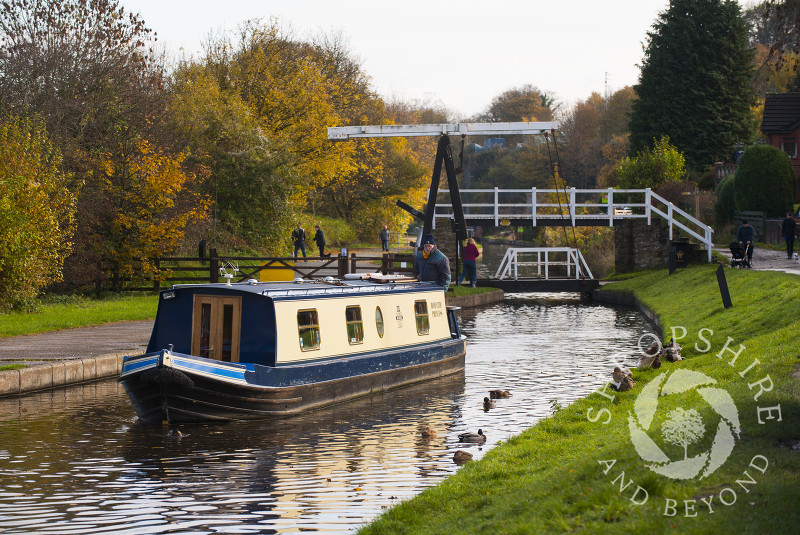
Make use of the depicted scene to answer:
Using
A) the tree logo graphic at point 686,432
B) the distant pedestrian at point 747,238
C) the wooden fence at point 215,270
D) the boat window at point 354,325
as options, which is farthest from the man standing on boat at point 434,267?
the distant pedestrian at point 747,238

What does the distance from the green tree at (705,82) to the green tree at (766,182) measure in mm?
12727

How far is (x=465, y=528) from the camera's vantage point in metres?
6.40

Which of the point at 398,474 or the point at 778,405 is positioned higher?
the point at 778,405

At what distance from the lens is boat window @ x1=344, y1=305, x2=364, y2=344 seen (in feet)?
47.8

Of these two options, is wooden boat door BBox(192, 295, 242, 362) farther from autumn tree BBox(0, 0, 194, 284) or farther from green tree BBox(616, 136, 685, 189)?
green tree BBox(616, 136, 685, 189)

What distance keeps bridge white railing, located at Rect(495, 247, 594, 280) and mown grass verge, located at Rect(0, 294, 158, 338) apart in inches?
510

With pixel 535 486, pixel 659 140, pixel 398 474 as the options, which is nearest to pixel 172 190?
pixel 398 474

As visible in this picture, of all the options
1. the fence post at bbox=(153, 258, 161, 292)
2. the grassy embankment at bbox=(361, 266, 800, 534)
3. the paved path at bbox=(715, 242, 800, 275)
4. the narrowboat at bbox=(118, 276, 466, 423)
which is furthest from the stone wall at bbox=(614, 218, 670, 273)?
the grassy embankment at bbox=(361, 266, 800, 534)

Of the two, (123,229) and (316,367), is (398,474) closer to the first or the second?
(316,367)

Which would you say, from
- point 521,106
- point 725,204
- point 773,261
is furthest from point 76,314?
point 521,106

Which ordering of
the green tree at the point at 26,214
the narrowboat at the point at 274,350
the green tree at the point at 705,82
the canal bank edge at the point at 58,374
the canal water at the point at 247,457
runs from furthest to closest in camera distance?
the green tree at the point at 705,82
the green tree at the point at 26,214
the canal bank edge at the point at 58,374
the narrowboat at the point at 274,350
the canal water at the point at 247,457

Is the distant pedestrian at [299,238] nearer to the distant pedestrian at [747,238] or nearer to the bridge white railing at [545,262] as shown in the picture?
the bridge white railing at [545,262]

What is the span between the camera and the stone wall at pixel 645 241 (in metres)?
34.2

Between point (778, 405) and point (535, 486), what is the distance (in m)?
2.34
